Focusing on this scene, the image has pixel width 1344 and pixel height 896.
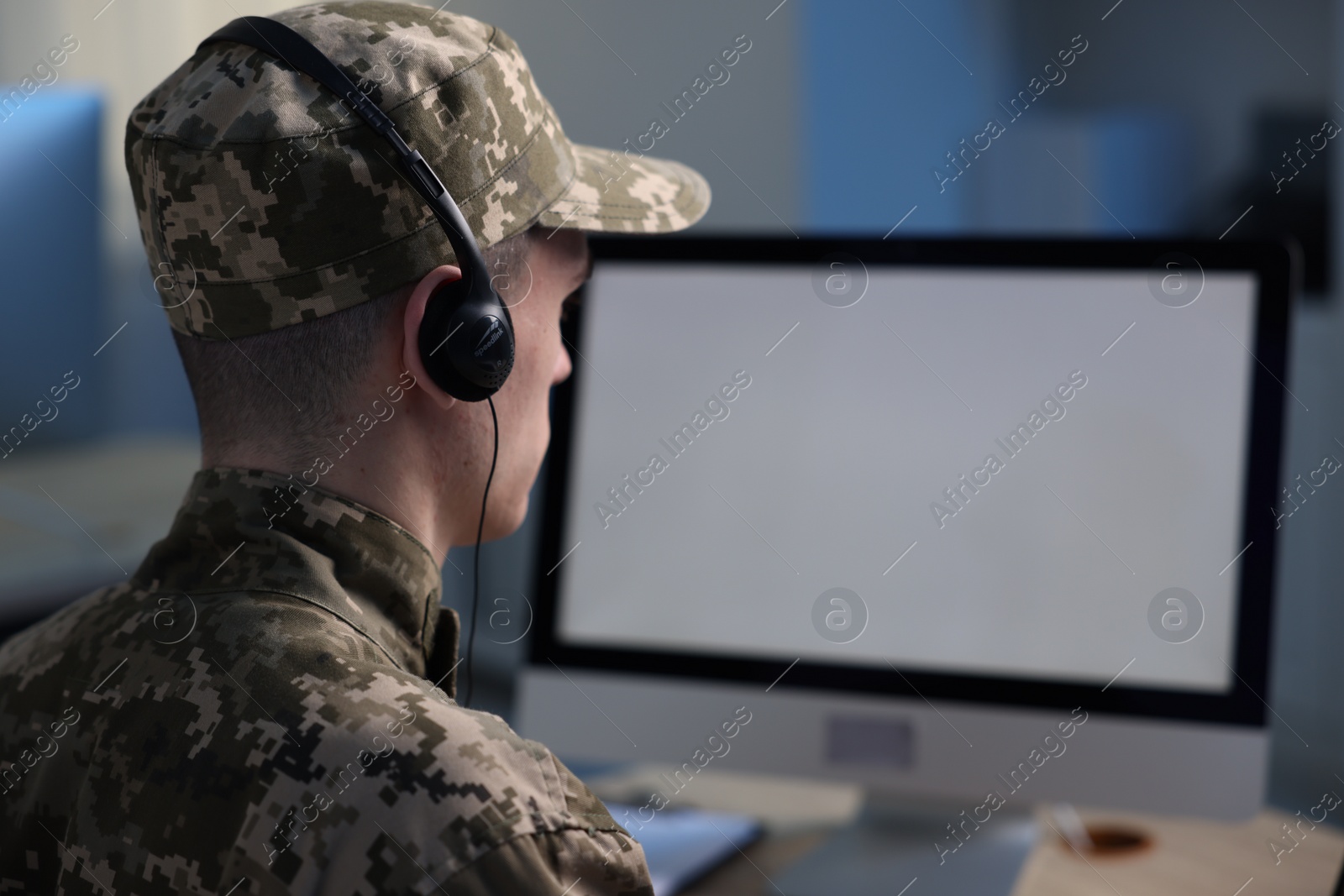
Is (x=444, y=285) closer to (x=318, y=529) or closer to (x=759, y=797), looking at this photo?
(x=318, y=529)

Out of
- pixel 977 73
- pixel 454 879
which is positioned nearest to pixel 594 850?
pixel 454 879

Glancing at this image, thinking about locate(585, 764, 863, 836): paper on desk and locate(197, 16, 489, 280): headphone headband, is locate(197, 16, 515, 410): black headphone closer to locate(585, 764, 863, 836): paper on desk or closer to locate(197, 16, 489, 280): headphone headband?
locate(197, 16, 489, 280): headphone headband

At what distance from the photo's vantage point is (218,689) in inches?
20.6

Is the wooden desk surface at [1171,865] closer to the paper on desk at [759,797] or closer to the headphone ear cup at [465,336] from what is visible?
the paper on desk at [759,797]

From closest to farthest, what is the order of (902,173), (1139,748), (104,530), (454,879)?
(454,879)
(1139,748)
(104,530)
(902,173)

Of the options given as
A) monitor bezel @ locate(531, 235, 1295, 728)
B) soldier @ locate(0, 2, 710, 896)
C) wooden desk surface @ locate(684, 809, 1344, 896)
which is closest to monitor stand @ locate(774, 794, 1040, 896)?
wooden desk surface @ locate(684, 809, 1344, 896)

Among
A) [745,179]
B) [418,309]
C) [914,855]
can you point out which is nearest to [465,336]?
[418,309]

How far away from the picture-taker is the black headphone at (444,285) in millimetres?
575

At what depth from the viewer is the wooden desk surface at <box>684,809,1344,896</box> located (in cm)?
88

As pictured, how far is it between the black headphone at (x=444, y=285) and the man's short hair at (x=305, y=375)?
1.2 inches

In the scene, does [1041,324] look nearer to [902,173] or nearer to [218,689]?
[218,689]

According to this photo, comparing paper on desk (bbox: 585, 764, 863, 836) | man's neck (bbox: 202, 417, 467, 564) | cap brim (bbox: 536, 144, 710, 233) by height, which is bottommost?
paper on desk (bbox: 585, 764, 863, 836)

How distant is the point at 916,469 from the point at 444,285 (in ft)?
1.57

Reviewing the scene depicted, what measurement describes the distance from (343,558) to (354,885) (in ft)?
0.66
